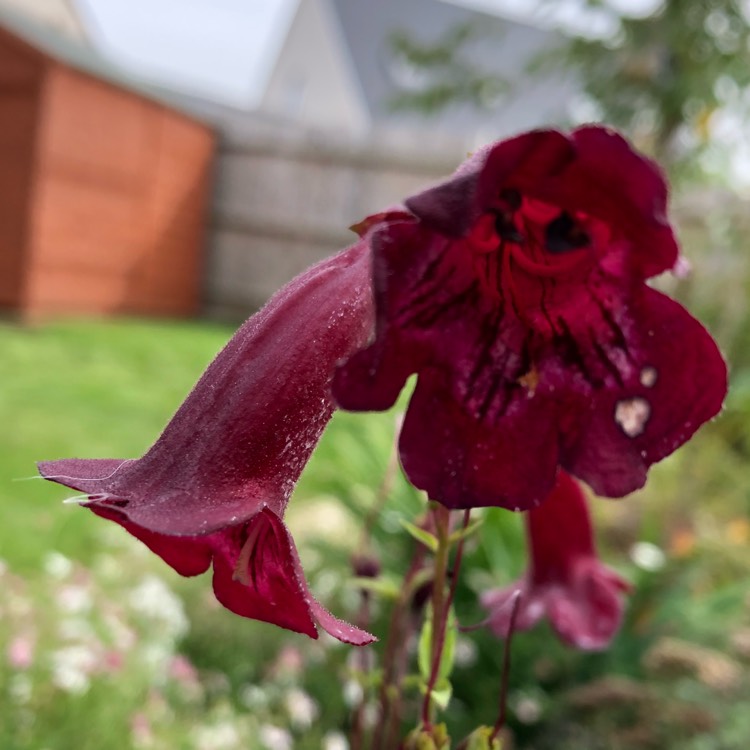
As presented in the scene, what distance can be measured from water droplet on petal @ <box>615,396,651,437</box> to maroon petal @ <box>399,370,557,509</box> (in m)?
0.03

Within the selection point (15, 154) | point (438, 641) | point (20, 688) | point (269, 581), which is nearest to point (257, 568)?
point (269, 581)

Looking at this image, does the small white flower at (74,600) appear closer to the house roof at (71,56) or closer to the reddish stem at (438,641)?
the reddish stem at (438,641)

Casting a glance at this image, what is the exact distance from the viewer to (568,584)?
32.9 inches

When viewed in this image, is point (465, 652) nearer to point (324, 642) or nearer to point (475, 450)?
point (324, 642)

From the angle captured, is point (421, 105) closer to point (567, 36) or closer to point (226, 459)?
point (567, 36)

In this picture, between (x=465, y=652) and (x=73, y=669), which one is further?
(x=465, y=652)

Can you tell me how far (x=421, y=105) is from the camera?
731 centimetres

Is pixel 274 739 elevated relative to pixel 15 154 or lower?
elevated

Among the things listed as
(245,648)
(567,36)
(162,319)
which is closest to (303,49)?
(162,319)

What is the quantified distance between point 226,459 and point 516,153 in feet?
0.68

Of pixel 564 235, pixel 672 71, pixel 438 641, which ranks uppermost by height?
pixel 564 235

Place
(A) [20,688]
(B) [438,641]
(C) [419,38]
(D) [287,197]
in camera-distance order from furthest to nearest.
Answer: (C) [419,38] < (D) [287,197] < (A) [20,688] < (B) [438,641]

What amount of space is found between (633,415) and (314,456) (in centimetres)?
231

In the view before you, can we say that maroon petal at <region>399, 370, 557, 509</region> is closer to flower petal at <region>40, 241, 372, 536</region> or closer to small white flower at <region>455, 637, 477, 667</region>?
flower petal at <region>40, 241, 372, 536</region>
